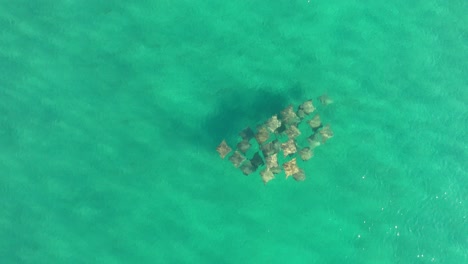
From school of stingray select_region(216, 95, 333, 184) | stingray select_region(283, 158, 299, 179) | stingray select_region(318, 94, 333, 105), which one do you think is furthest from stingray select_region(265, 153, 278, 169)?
stingray select_region(318, 94, 333, 105)

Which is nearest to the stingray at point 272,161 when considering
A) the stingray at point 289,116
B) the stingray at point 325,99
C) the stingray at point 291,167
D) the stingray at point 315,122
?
the stingray at point 291,167

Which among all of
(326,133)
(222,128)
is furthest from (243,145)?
(326,133)

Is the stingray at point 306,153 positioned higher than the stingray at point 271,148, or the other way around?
the stingray at point 306,153

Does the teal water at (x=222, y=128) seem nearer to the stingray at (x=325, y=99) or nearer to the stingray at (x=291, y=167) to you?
the stingray at (x=325, y=99)

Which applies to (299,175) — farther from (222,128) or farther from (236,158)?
(222,128)

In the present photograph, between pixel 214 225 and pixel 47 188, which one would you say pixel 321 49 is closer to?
pixel 214 225

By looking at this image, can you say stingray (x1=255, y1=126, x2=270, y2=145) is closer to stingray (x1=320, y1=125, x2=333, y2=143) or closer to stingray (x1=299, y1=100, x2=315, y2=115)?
stingray (x1=299, y1=100, x2=315, y2=115)
